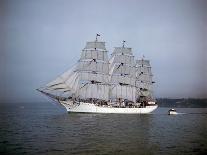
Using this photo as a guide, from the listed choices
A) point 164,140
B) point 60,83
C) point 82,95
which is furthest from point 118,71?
point 164,140

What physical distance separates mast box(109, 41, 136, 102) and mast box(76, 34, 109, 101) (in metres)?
0.99

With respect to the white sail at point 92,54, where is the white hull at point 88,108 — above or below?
below

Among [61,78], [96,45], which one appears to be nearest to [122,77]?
[96,45]

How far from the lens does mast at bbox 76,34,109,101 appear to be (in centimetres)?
2150

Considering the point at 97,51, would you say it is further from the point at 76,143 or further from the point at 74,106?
the point at 76,143

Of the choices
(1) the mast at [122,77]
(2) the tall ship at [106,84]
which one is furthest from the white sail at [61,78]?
(1) the mast at [122,77]

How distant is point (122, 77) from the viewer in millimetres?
23625

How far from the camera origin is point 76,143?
7.55m

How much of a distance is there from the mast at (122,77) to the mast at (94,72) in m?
0.99

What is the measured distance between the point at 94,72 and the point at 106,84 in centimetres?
121

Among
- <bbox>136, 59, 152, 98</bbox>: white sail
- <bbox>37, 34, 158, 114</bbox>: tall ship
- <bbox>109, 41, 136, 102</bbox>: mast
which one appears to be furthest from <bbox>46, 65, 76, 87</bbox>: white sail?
<bbox>136, 59, 152, 98</bbox>: white sail

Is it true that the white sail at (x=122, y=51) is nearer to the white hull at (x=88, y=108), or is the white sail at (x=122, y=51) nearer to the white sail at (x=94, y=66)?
the white sail at (x=94, y=66)

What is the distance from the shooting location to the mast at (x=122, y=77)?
76.3 ft

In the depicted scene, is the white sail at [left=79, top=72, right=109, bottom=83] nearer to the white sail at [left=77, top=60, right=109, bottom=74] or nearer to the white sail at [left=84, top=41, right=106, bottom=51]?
the white sail at [left=77, top=60, right=109, bottom=74]
